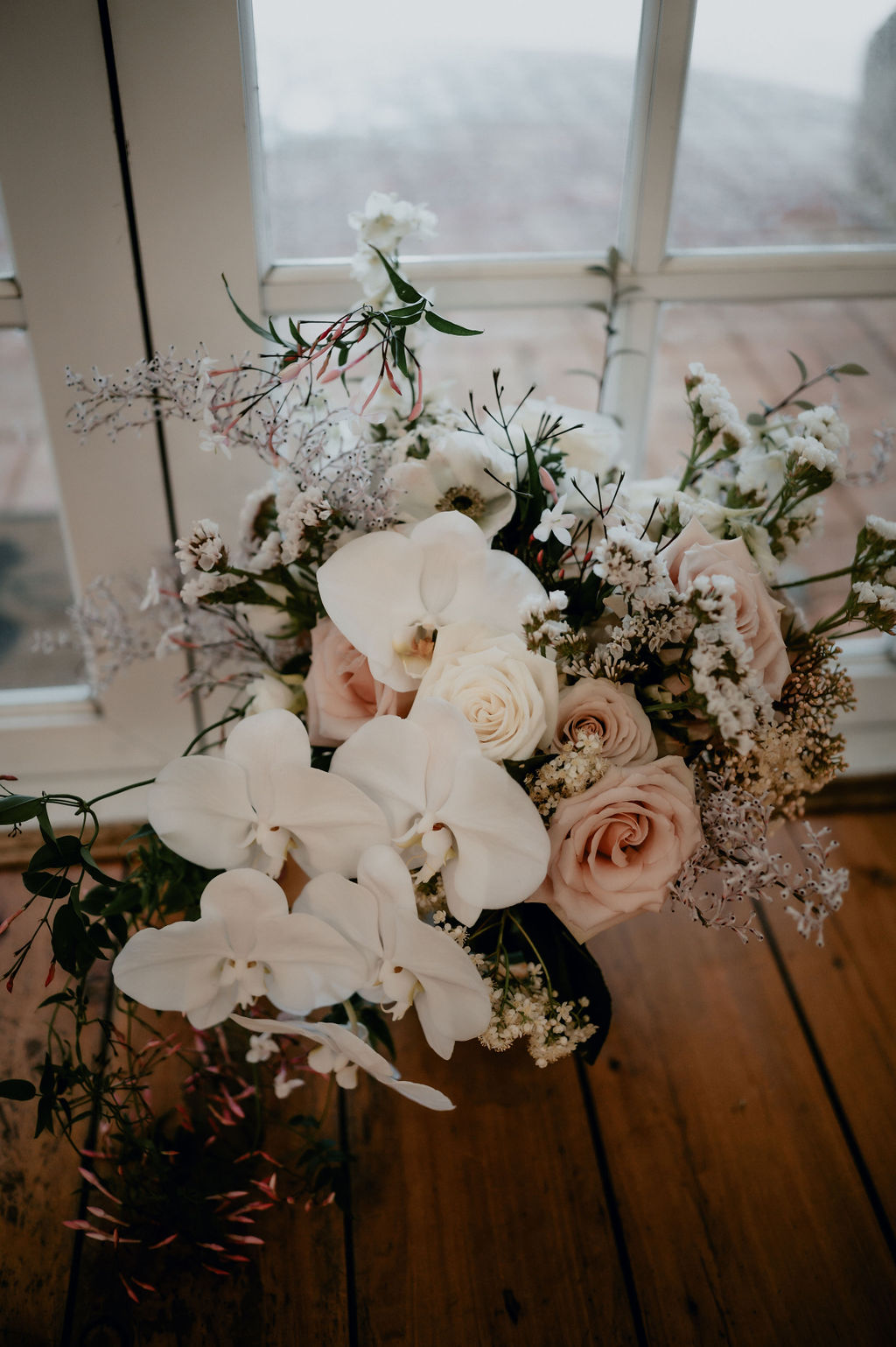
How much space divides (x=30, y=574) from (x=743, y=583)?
0.85 meters

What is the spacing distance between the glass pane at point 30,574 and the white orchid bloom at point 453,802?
58 centimetres

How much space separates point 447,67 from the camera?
846 millimetres

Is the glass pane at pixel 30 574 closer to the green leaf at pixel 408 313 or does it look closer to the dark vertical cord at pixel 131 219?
the dark vertical cord at pixel 131 219

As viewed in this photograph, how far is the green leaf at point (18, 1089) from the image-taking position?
63 centimetres

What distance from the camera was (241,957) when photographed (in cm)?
61

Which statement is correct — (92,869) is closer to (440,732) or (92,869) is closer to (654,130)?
(440,732)

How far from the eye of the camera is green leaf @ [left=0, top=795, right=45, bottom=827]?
Answer: 58 cm

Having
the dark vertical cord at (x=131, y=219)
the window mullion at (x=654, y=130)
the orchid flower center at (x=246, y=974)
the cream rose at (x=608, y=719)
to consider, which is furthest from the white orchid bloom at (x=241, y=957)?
the window mullion at (x=654, y=130)

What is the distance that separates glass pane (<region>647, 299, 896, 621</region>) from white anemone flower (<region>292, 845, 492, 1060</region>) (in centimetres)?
56

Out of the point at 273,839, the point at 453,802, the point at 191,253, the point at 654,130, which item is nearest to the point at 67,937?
the point at 273,839

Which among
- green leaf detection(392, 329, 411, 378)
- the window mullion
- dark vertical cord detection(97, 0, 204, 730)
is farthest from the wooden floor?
the window mullion

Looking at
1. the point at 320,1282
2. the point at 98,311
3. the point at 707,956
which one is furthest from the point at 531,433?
the point at 320,1282

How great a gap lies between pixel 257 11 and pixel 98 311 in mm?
282

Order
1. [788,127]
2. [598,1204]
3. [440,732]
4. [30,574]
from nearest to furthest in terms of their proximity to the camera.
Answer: [440,732] < [598,1204] < [788,127] < [30,574]
